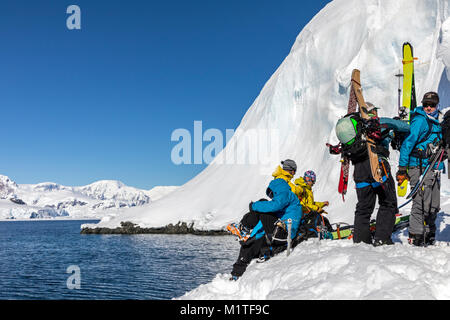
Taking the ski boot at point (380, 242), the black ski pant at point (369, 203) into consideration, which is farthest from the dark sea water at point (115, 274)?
the ski boot at point (380, 242)

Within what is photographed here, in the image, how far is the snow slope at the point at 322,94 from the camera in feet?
92.9

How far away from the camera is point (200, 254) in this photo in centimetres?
2478

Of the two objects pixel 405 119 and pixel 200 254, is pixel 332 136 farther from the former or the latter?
pixel 405 119

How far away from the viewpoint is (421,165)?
5.20 m

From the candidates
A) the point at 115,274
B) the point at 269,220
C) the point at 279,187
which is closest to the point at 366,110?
the point at 279,187

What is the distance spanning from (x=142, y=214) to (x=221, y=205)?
1372cm

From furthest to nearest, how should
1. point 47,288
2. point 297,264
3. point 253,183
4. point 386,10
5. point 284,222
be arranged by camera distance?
point 253,183 < point 386,10 < point 47,288 < point 284,222 < point 297,264

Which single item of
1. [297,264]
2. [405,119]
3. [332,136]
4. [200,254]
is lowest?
[200,254]

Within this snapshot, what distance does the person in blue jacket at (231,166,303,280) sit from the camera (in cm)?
527

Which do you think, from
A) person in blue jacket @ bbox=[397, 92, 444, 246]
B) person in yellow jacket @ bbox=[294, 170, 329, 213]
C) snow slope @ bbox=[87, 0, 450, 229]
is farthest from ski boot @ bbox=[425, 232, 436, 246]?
snow slope @ bbox=[87, 0, 450, 229]

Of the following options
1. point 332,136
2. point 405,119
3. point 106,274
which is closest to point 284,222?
point 405,119

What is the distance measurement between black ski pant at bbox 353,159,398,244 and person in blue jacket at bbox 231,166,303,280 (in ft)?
2.98

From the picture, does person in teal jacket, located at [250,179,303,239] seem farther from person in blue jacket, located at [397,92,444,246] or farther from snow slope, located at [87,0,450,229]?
snow slope, located at [87,0,450,229]

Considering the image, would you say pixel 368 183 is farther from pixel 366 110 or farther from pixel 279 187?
pixel 279 187
